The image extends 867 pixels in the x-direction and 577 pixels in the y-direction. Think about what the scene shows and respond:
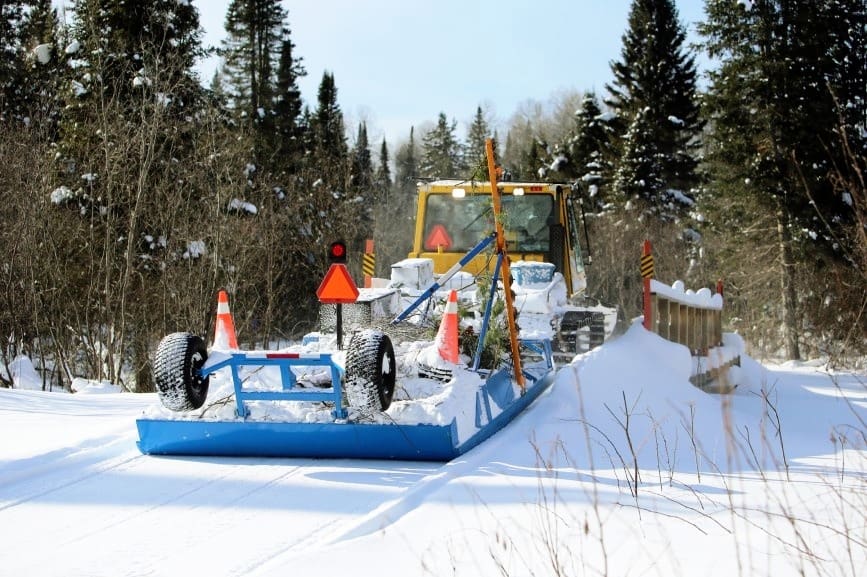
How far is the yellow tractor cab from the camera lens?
12594 millimetres

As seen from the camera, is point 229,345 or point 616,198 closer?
point 229,345

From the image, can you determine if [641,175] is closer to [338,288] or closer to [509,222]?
[509,222]

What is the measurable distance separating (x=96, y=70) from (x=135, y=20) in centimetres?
242

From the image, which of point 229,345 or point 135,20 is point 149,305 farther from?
point 229,345

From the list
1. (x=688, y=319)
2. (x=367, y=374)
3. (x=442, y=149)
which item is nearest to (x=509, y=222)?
(x=688, y=319)

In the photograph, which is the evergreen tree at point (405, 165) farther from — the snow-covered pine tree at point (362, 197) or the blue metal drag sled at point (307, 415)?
the blue metal drag sled at point (307, 415)

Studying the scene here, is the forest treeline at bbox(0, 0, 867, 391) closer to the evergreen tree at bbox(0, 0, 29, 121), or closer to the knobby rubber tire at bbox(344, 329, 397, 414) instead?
the evergreen tree at bbox(0, 0, 29, 121)

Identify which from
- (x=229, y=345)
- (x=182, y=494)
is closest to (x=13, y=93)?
(x=229, y=345)

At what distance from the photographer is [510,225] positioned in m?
12.7

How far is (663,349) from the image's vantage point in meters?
11.7

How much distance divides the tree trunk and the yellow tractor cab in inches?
597

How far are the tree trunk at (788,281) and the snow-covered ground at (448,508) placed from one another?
62.9ft

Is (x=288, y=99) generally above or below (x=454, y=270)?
above

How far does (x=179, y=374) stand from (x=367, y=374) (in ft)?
4.29
